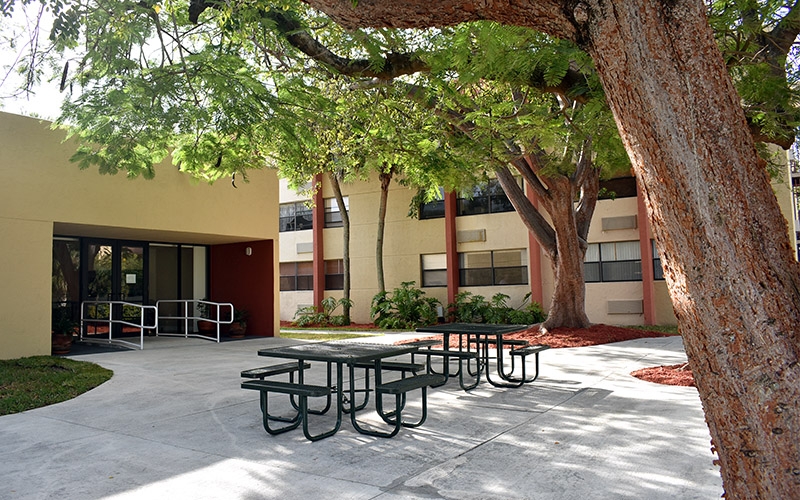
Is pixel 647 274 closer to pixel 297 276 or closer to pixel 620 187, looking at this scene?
pixel 620 187

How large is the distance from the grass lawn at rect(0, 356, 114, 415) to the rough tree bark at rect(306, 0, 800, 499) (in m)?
7.65

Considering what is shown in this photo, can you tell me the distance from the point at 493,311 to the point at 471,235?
11.7 ft

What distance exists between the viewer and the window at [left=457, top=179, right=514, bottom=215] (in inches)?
871

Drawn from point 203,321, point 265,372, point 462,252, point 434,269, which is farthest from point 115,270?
point 462,252

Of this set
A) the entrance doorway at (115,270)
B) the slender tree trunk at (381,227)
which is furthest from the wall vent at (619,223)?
the entrance doorway at (115,270)

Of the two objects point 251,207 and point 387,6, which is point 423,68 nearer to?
point 387,6

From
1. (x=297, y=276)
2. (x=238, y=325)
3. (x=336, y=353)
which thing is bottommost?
(x=238, y=325)

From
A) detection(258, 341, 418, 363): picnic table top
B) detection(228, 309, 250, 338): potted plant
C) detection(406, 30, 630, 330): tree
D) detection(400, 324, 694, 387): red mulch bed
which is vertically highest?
detection(406, 30, 630, 330): tree

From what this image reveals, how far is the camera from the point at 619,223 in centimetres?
2008

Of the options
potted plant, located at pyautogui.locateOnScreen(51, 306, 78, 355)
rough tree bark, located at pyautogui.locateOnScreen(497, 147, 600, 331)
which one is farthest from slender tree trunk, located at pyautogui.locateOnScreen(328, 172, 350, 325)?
potted plant, located at pyautogui.locateOnScreen(51, 306, 78, 355)

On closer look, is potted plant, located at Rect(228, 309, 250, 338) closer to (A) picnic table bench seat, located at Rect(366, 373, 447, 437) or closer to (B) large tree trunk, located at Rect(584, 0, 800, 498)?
(A) picnic table bench seat, located at Rect(366, 373, 447, 437)

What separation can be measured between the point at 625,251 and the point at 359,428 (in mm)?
16565

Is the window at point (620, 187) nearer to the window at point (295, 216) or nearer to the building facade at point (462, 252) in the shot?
the building facade at point (462, 252)

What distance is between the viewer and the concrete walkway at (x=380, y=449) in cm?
425
